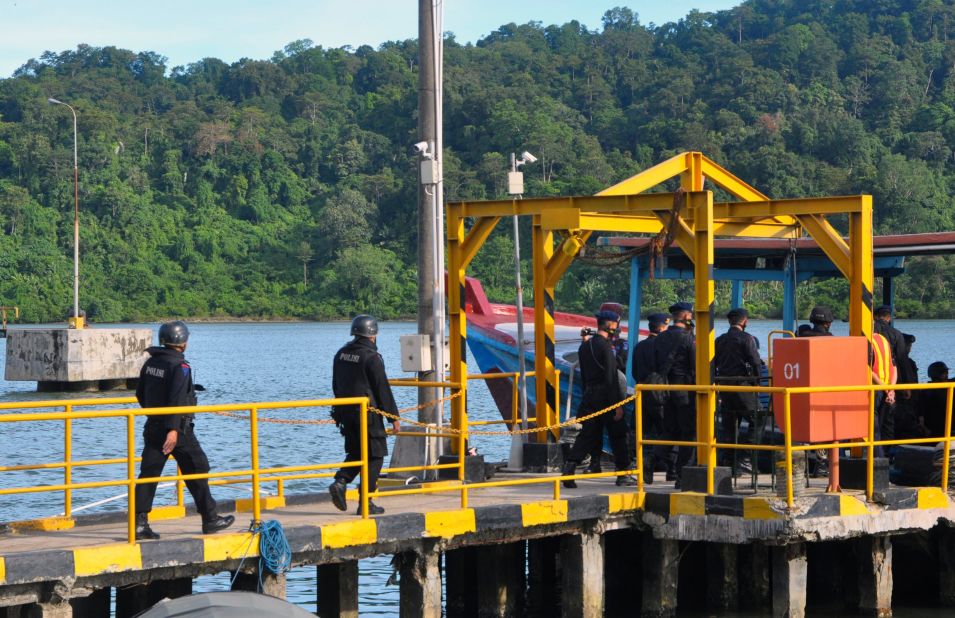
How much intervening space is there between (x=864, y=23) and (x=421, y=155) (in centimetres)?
13143

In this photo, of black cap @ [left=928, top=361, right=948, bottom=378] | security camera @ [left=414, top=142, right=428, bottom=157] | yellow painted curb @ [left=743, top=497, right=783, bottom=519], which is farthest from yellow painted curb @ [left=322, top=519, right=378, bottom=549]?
black cap @ [left=928, top=361, right=948, bottom=378]

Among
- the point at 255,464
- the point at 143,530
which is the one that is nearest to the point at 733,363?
the point at 255,464

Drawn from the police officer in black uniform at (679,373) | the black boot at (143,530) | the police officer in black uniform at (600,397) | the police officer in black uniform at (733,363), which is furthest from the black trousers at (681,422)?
the black boot at (143,530)

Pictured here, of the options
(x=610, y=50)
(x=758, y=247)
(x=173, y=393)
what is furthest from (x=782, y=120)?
(x=173, y=393)

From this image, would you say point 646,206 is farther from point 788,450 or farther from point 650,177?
point 788,450

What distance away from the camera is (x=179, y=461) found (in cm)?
1136

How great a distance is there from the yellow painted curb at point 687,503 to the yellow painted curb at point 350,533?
2874mm

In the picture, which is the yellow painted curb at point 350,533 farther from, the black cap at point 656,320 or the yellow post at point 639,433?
the black cap at point 656,320

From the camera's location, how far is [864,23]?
140125 mm

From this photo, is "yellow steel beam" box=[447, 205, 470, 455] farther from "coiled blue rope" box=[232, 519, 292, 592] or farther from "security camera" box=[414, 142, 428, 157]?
"coiled blue rope" box=[232, 519, 292, 592]

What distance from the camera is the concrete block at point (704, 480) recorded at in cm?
1305

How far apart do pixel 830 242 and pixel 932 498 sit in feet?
8.31

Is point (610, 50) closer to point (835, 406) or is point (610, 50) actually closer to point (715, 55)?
point (715, 55)

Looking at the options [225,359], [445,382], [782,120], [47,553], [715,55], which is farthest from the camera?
[715,55]
